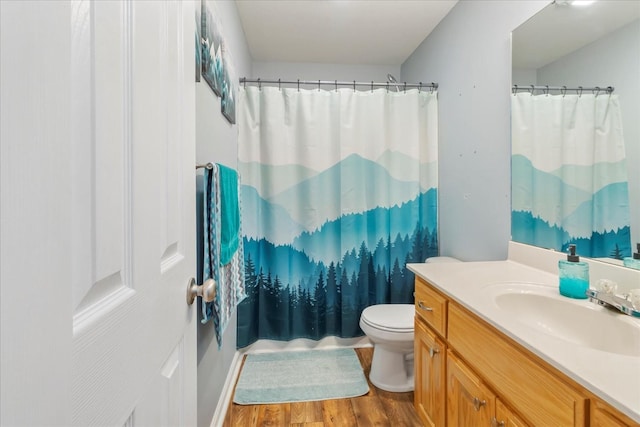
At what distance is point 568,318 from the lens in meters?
1.03

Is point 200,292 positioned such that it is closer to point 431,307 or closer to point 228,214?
point 228,214

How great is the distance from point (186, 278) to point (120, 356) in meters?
0.30

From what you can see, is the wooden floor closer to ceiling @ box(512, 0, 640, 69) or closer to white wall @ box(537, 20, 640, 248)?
white wall @ box(537, 20, 640, 248)

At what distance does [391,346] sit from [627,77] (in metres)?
1.61

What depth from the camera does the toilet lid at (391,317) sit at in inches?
69.6

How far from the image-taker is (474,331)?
1.02m

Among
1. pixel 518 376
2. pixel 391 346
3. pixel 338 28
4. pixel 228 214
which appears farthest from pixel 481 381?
pixel 338 28

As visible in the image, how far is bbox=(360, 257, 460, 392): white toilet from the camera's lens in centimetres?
175

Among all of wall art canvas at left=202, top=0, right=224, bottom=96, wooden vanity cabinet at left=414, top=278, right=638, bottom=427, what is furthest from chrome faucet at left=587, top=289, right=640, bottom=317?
wall art canvas at left=202, top=0, right=224, bottom=96

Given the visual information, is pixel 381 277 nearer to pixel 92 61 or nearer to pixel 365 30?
pixel 365 30

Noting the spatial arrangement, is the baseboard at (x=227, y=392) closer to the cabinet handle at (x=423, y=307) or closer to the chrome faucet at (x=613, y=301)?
the cabinet handle at (x=423, y=307)

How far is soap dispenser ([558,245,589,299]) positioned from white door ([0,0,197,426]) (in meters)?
1.28

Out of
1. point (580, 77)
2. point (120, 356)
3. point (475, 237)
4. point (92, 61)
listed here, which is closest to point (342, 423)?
point (475, 237)

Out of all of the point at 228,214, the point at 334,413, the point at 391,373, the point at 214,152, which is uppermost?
the point at 214,152
